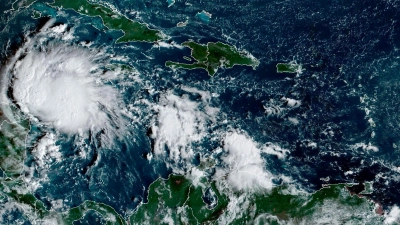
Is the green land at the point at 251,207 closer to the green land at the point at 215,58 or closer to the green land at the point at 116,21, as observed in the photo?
the green land at the point at 215,58

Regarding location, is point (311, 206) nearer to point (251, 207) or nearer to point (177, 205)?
point (251, 207)

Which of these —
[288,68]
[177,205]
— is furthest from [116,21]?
[177,205]

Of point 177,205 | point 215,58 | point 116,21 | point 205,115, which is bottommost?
point 177,205

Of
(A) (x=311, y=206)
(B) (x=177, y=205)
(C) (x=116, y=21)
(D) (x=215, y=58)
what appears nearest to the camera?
(A) (x=311, y=206)

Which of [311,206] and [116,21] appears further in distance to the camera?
[116,21]

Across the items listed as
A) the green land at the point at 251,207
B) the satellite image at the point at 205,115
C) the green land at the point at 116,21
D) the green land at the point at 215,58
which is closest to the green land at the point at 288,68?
the satellite image at the point at 205,115
